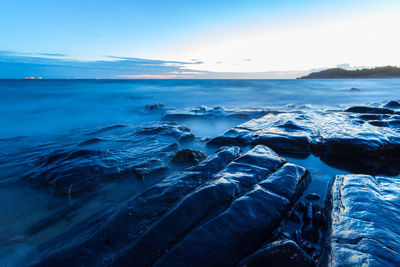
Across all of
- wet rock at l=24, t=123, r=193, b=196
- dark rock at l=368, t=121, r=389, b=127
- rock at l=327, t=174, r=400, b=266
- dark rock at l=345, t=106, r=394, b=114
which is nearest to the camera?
rock at l=327, t=174, r=400, b=266

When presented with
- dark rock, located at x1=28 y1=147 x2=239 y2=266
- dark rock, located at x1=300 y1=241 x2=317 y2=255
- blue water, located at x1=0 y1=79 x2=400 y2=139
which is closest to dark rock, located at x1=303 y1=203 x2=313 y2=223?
dark rock, located at x1=300 y1=241 x2=317 y2=255

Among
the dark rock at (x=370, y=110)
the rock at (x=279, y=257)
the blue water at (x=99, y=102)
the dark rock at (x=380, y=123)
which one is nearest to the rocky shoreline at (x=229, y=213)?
the rock at (x=279, y=257)

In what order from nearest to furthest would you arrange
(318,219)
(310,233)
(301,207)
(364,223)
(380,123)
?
(364,223) < (310,233) < (318,219) < (301,207) < (380,123)

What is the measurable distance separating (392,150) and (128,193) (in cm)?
446

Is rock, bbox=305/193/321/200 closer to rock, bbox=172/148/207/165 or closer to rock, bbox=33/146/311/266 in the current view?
rock, bbox=33/146/311/266

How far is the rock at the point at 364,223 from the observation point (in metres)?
1.27

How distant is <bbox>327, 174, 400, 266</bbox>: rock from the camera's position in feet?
4.16

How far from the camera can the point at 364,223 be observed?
1.56 meters

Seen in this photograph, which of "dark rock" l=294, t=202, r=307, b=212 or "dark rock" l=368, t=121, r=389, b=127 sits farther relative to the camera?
"dark rock" l=368, t=121, r=389, b=127

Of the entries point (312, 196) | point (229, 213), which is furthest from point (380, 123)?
point (229, 213)

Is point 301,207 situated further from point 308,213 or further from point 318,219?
point 318,219

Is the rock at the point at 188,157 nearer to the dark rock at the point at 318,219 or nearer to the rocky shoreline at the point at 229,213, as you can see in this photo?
the rocky shoreline at the point at 229,213

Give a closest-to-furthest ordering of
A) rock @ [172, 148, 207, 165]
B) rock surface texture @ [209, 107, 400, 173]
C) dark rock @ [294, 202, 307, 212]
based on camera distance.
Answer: dark rock @ [294, 202, 307, 212]
rock surface texture @ [209, 107, 400, 173]
rock @ [172, 148, 207, 165]

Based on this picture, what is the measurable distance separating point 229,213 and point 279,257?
0.50m
